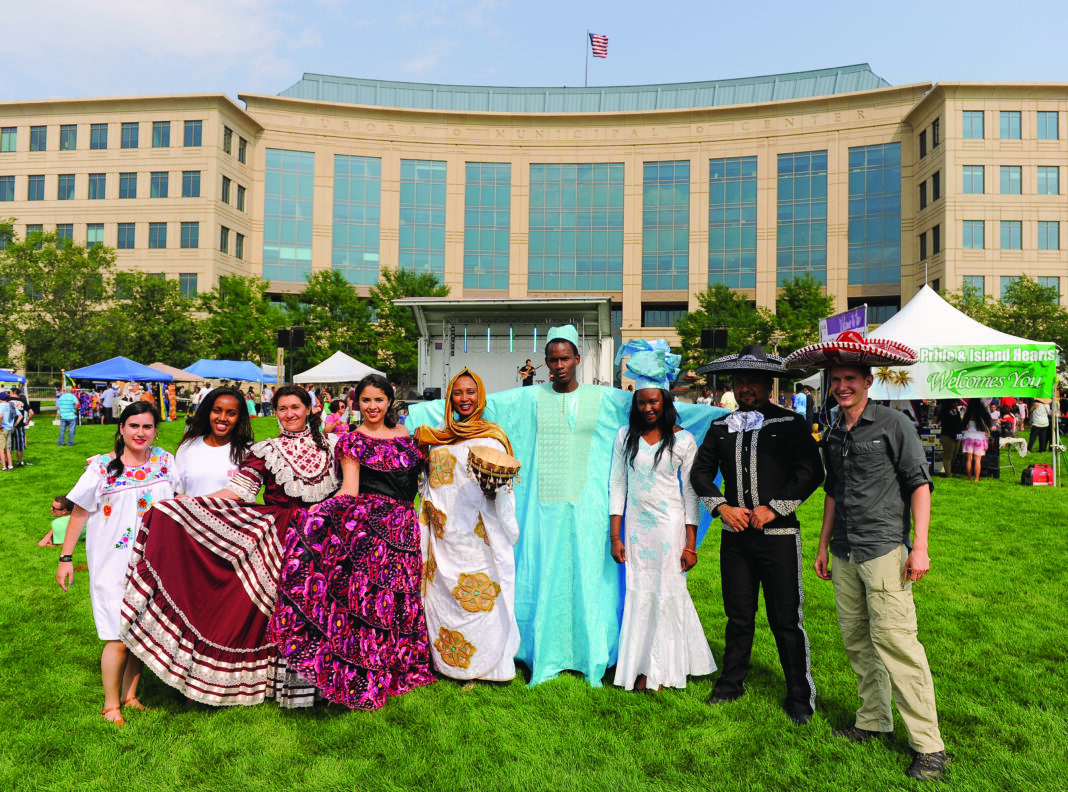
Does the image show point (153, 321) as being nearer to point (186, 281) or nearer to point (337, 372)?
point (186, 281)

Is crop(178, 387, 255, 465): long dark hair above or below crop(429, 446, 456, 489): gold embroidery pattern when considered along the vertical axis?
above

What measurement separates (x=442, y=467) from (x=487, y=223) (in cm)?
4782

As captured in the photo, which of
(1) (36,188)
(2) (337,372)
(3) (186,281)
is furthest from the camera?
(1) (36,188)

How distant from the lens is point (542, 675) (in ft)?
13.7

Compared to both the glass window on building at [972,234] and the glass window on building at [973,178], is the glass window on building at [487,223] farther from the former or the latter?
the glass window on building at [972,234]

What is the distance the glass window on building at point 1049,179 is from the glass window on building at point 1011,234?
225cm

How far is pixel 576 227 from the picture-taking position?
164 ft

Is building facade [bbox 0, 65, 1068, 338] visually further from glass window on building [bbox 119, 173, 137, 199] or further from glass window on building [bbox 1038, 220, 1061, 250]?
glass window on building [bbox 1038, 220, 1061, 250]

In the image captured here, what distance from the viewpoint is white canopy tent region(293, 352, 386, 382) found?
948 inches

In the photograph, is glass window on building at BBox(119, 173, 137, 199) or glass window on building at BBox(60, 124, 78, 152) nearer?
glass window on building at BBox(119, 173, 137, 199)

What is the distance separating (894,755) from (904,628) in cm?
65

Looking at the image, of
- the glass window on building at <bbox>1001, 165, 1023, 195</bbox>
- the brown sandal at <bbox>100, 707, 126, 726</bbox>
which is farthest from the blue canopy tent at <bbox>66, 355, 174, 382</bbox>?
the glass window on building at <bbox>1001, 165, 1023, 195</bbox>

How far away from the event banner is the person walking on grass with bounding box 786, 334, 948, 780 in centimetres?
949

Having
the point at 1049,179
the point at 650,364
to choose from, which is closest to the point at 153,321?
the point at 650,364
